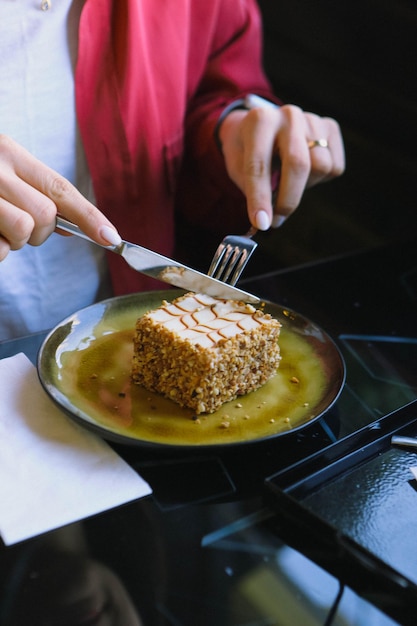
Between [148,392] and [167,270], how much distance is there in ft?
0.51

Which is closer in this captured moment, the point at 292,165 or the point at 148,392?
the point at 148,392

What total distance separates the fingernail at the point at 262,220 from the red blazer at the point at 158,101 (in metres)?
0.30

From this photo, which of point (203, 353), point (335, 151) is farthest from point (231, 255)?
point (335, 151)

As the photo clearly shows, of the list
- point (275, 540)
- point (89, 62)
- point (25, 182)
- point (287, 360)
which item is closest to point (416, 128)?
point (89, 62)

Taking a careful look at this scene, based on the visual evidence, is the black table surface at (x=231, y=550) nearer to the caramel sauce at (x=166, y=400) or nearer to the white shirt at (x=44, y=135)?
the caramel sauce at (x=166, y=400)

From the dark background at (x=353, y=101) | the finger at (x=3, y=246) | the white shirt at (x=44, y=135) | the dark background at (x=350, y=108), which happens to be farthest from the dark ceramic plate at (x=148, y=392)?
the dark background at (x=353, y=101)

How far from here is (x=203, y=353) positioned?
32.4 inches

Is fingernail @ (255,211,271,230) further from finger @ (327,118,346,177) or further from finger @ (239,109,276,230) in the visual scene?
finger @ (327,118,346,177)

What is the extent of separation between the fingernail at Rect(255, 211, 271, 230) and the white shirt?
35cm

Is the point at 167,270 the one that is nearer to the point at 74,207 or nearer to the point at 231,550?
the point at 74,207

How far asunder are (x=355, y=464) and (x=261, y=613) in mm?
221

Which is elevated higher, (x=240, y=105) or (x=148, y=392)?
(x=240, y=105)

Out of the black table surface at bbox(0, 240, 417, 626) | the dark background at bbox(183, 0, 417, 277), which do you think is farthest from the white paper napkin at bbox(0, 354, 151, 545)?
the dark background at bbox(183, 0, 417, 277)

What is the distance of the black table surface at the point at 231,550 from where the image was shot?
0.60 m
